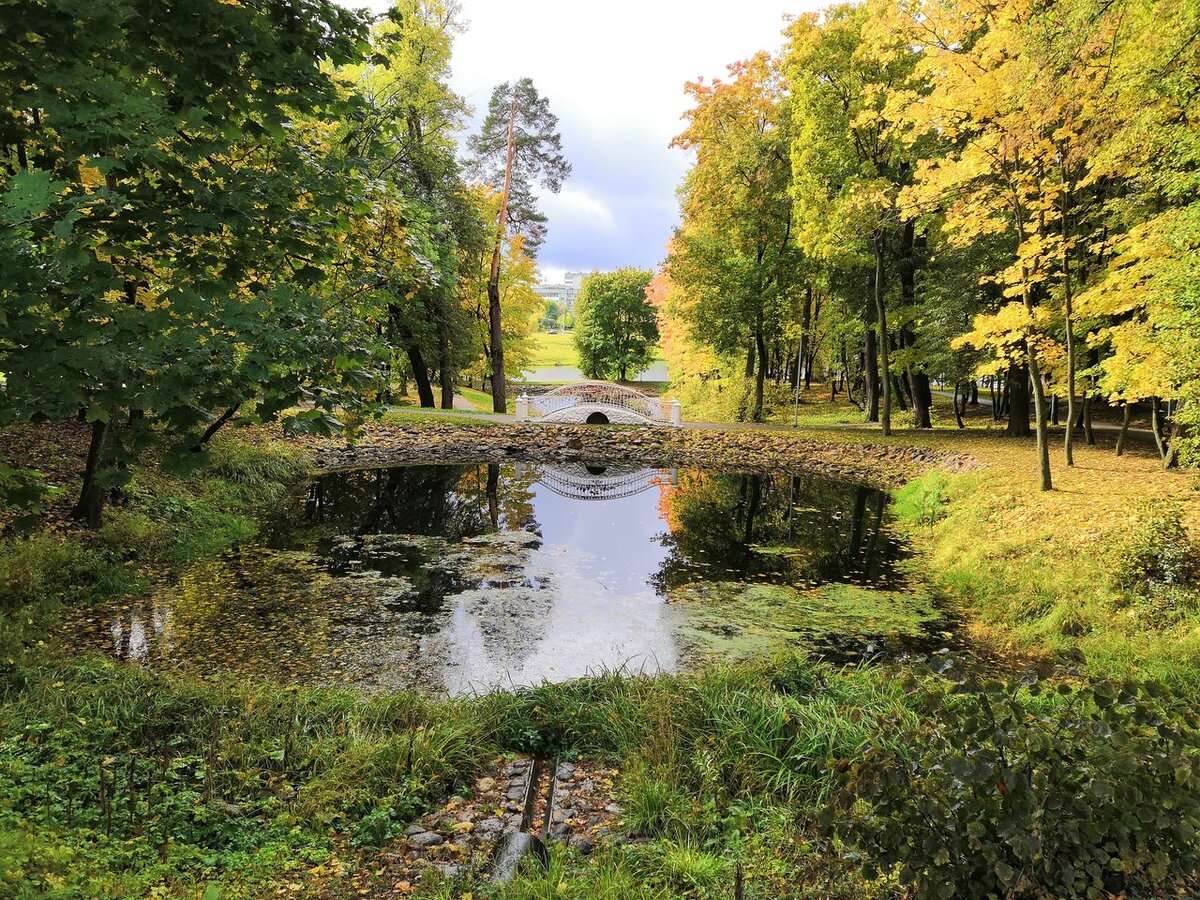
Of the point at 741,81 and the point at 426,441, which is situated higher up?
the point at 741,81

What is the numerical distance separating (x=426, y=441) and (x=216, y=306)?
1553cm

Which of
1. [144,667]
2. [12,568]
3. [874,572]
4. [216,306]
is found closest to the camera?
[216,306]

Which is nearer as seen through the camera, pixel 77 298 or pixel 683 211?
pixel 77 298

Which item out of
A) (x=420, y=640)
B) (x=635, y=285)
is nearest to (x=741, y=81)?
(x=420, y=640)

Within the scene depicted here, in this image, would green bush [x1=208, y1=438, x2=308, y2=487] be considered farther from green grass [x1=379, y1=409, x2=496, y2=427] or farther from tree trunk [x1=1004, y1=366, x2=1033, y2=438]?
tree trunk [x1=1004, y1=366, x2=1033, y2=438]

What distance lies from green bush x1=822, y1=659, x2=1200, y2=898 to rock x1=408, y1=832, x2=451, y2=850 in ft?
6.19

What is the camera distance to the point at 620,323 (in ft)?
146

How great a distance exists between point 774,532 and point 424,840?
900cm

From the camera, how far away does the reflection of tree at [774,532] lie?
364 inches

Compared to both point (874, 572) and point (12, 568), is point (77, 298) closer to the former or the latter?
point (12, 568)

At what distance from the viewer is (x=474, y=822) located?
338cm

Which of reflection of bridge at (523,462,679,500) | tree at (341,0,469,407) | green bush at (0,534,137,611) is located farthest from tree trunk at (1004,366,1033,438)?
green bush at (0,534,137,611)

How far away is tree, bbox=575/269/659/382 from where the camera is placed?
43.8 m

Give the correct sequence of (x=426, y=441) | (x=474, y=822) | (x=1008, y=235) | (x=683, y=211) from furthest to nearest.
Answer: (x=683, y=211) < (x=426, y=441) < (x=1008, y=235) < (x=474, y=822)
